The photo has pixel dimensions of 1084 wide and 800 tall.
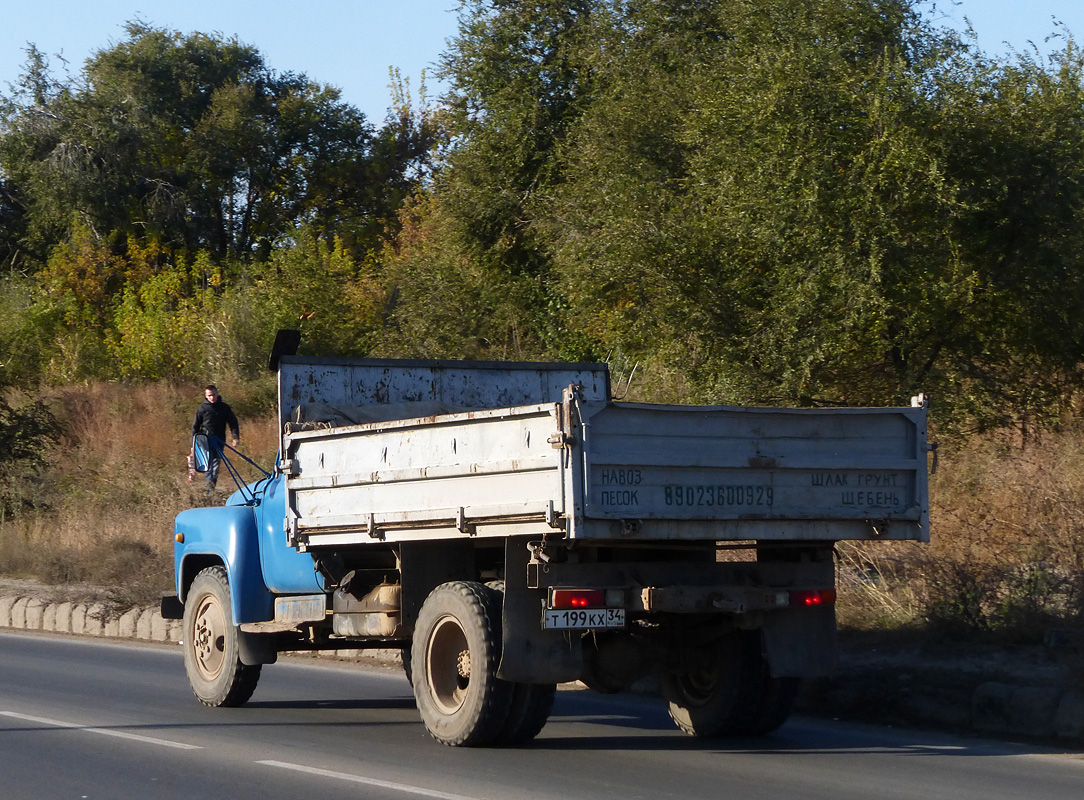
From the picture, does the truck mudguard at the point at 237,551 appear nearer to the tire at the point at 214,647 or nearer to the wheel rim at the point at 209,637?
the tire at the point at 214,647

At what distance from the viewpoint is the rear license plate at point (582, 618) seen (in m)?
7.31

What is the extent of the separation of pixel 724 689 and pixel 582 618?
1496 millimetres

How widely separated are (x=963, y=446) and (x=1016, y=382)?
4.19 feet

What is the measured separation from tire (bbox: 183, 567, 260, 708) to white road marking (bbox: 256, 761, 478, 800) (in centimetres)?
226

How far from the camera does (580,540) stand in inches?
280

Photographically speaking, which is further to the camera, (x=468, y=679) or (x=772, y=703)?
(x=772, y=703)

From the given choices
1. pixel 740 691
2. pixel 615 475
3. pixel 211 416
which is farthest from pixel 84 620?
pixel 615 475

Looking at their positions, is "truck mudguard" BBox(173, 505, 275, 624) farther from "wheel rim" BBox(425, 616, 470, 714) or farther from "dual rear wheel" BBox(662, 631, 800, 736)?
"dual rear wheel" BBox(662, 631, 800, 736)

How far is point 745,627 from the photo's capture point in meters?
7.87

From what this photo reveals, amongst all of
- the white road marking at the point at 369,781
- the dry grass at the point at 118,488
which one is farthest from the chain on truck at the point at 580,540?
the dry grass at the point at 118,488

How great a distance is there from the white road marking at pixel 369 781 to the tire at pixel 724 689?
7.30 feet

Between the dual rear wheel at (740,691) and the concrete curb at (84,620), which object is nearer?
the dual rear wheel at (740,691)

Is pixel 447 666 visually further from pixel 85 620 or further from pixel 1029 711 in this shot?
pixel 85 620

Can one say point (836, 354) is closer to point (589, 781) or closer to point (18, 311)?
point (589, 781)
